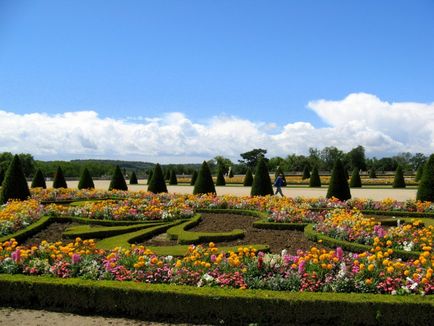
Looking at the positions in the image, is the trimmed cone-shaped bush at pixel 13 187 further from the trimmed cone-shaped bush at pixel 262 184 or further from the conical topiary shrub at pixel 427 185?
the conical topiary shrub at pixel 427 185

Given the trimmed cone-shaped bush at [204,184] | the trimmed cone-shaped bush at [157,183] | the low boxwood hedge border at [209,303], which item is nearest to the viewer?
the low boxwood hedge border at [209,303]

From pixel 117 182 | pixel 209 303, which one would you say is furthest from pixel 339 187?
pixel 209 303

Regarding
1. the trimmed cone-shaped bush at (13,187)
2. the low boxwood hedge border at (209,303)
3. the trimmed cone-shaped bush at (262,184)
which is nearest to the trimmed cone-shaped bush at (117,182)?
the trimmed cone-shaped bush at (13,187)

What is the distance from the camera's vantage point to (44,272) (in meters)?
6.47

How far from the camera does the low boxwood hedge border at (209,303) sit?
518 cm

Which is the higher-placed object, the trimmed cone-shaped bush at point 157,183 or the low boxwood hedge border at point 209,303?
the trimmed cone-shaped bush at point 157,183

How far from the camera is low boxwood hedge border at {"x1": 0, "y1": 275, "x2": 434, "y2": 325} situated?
5.18 m

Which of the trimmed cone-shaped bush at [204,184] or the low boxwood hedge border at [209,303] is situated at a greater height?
the trimmed cone-shaped bush at [204,184]

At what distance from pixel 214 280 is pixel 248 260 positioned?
0.68 metres

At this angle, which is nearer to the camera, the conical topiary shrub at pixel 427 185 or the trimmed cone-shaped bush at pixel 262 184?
the conical topiary shrub at pixel 427 185

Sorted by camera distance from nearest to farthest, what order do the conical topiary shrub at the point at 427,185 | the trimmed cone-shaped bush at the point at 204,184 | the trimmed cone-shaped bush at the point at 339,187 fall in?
the conical topiary shrub at the point at 427,185
the trimmed cone-shaped bush at the point at 339,187
the trimmed cone-shaped bush at the point at 204,184

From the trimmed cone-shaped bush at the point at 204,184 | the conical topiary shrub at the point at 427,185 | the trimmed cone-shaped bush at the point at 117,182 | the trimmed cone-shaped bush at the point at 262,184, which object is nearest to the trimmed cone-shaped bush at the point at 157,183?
the trimmed cone-shaped bush at the point at 204,184

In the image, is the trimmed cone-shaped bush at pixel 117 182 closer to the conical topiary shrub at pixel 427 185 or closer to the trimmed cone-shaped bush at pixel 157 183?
the trimmed cone-shaped bush at pixel 157 183

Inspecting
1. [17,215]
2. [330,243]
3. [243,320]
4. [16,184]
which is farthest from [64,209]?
[243,320]
